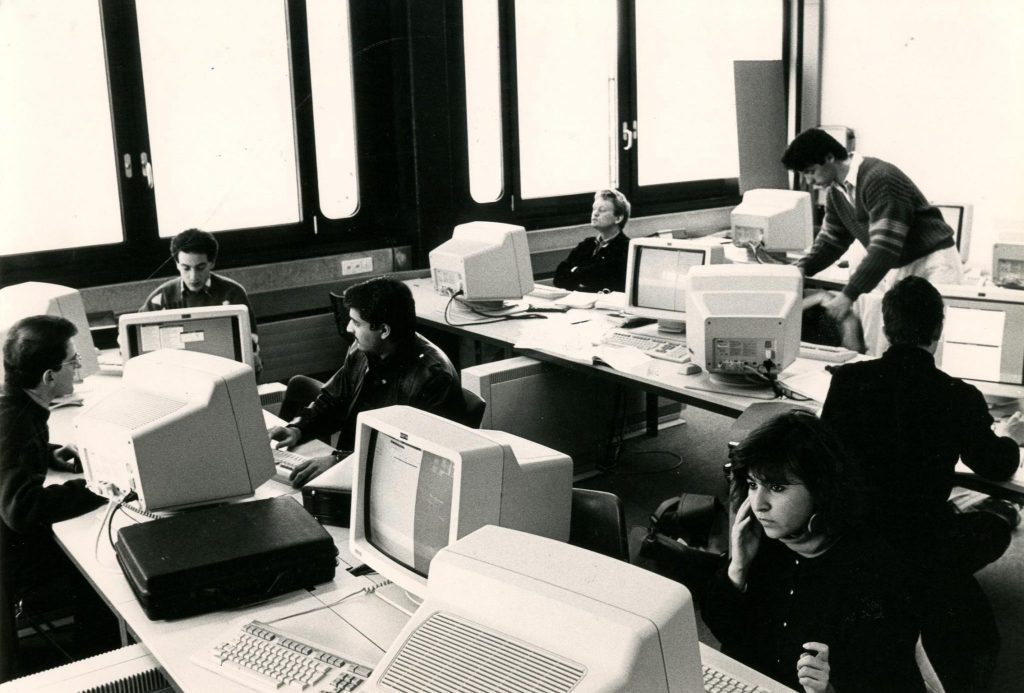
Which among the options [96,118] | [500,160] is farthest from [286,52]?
[500,160]

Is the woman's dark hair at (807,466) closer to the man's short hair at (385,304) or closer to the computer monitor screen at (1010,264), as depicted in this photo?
the man's short hair at (385,304)

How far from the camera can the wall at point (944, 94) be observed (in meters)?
6.48

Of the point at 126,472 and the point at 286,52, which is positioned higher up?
the point at 286,52

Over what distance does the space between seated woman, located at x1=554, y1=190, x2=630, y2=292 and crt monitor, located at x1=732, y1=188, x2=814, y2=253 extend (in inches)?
31.5

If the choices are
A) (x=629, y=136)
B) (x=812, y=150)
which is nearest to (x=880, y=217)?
(x=812, y=150)

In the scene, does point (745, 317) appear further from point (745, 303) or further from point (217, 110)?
point (217, 110)

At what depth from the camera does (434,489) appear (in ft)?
6.73

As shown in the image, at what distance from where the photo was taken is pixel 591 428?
193 inches

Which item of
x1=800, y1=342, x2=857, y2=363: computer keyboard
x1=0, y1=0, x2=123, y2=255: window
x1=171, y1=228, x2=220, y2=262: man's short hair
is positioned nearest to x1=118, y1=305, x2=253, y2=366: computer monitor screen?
x1=171, y1=228, x2=220, y2=262: man's short hair

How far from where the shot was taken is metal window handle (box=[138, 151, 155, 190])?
5156 millimetres

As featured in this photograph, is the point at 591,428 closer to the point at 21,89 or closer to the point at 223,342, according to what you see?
the point at 223,342

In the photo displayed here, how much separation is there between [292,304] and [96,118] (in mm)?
1389

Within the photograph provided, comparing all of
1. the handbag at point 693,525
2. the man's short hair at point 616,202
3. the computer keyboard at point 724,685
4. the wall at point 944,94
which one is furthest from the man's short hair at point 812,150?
the computer keyboard at point 724,685

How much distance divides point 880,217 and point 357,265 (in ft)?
9.65
